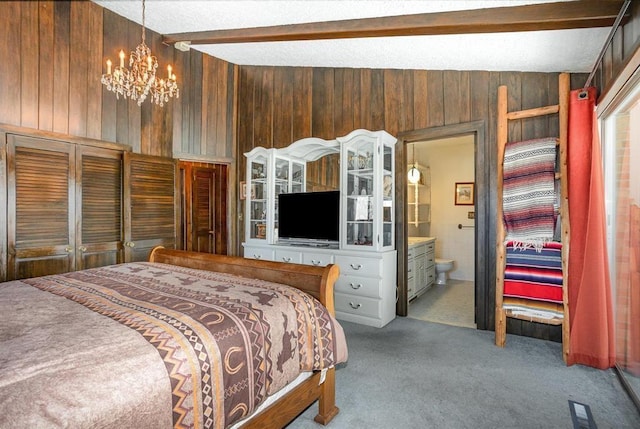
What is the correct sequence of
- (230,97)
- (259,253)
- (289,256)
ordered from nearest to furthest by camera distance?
(289,256) < (259,253) < (230,97)

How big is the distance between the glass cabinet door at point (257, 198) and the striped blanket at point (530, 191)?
8.98ft

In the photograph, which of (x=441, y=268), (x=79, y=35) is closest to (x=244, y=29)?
(x=79, y=35)

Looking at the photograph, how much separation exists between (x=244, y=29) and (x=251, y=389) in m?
3.31

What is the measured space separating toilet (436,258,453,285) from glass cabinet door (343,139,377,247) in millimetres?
2312

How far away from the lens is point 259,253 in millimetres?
4223

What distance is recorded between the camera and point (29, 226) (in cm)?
298

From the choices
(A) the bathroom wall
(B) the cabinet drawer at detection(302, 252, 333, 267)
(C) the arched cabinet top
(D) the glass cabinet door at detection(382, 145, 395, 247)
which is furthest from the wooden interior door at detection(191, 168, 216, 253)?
(A) the bathroom wall

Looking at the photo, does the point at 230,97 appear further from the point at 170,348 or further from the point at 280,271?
the point at 170,348

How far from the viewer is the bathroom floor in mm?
3566

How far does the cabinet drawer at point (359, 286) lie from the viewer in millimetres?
3340

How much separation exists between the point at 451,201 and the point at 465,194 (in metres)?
0.26

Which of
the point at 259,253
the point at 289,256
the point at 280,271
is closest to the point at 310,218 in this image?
the point at 289,256

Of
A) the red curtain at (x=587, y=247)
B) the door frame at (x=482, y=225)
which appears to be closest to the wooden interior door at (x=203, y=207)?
the door frame at (x=482, y=225)

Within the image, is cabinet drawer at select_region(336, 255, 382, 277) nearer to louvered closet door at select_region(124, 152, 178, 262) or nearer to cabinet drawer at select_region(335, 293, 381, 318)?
cabinet drawer at select_region(335, 293, 381, 318)
